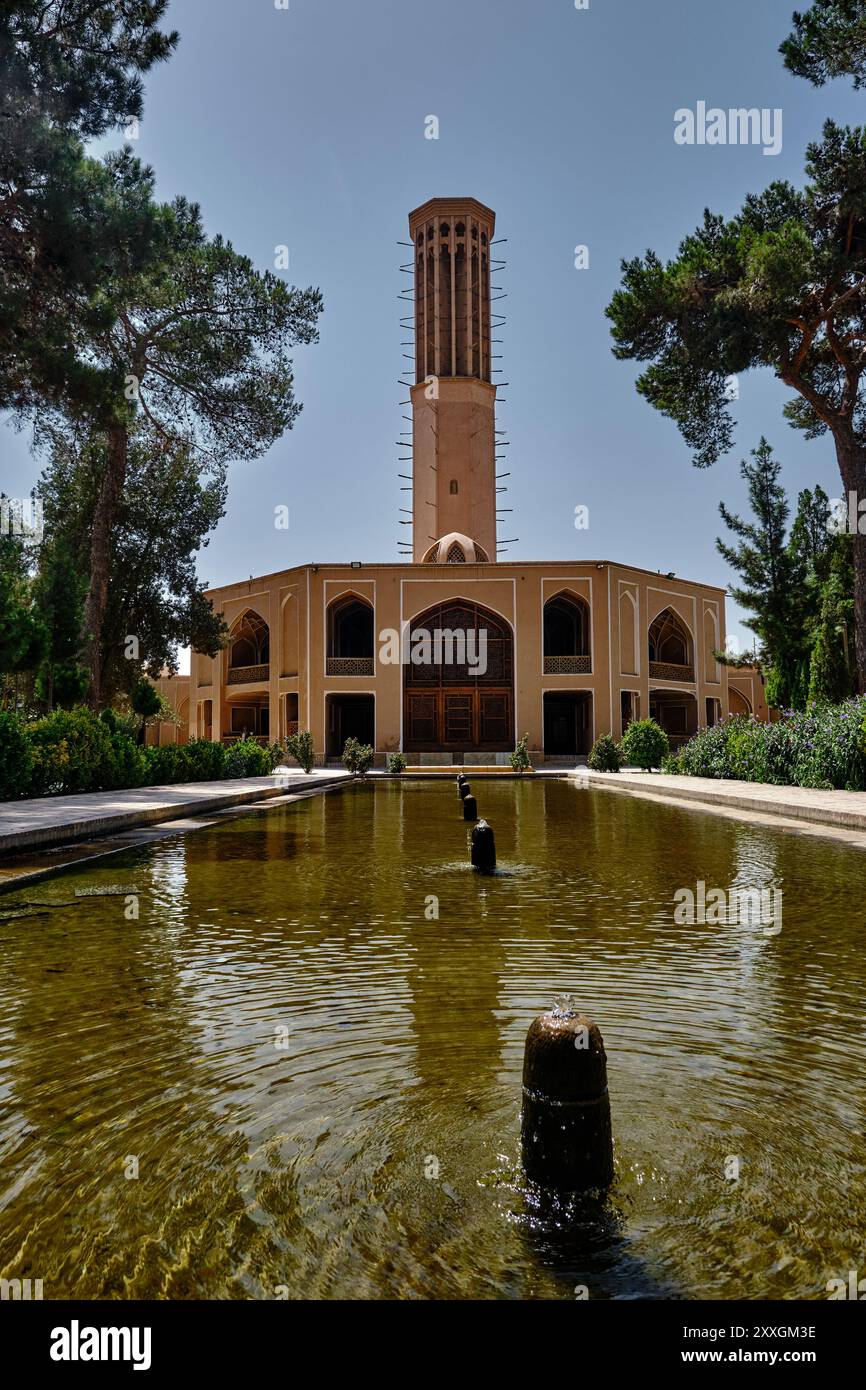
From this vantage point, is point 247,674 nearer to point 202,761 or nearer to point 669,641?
point 202,761

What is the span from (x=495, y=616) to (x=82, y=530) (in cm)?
1389

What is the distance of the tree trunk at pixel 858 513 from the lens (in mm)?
16797

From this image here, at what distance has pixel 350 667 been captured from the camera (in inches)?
1223

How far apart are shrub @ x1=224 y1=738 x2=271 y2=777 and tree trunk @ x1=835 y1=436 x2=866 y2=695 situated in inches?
507

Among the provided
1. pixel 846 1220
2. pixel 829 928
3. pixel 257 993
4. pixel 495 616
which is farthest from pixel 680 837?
pixel 495 616

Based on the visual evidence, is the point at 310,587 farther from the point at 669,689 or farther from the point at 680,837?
the point at 680,837

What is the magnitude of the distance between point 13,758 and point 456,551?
24991mm

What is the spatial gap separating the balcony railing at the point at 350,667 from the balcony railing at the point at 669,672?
32.2 feet

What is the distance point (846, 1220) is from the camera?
1.80m

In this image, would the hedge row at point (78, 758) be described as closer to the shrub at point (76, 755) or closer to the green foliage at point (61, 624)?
the shrub at point (76, 755)

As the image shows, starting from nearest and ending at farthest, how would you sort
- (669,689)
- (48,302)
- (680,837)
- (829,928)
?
(829,928) → (680,837) → (48,302) → (669,689)

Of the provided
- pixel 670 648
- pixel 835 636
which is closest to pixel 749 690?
pixel 670 648

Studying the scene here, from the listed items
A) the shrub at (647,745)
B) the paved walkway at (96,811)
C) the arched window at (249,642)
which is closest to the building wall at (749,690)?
the shrub at (647,745)
